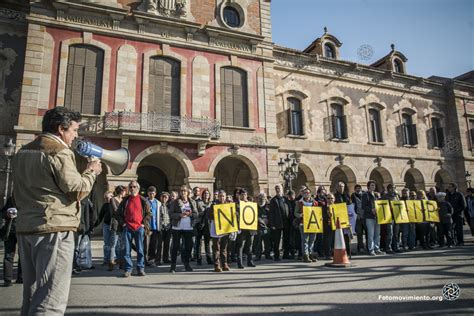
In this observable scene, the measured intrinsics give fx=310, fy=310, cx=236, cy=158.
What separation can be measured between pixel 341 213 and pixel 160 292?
6.13m

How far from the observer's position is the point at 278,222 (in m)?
9.55

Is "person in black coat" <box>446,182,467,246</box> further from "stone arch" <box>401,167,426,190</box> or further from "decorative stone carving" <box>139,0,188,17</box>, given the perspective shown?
"decorative stone carving" <box>139,0,188,17</box>

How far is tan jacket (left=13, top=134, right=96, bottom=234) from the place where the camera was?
2633mm

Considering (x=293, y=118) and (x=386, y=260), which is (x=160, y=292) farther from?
(x=293, y=118)

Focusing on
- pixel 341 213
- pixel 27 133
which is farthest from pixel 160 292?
pixel 27 133

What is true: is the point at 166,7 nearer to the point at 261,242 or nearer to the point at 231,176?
the point at 231,176

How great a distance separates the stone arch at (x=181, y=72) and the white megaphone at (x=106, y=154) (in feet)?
40.1

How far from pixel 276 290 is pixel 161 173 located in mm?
14679

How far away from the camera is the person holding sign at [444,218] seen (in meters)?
11.4

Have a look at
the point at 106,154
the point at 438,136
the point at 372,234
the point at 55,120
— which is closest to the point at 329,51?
the point at 438,136

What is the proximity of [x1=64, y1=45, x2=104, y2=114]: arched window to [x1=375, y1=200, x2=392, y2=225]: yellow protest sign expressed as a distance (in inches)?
507

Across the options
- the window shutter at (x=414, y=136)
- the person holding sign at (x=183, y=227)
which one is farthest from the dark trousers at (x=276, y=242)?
the window shutter at (x=414, y=136)

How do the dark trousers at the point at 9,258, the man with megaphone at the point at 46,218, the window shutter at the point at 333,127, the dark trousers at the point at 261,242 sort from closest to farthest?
the man with megaphone at the point at 46,218
the dark trousers at the point at 9,258
the dark trousers at the point at 261,242
the window shutter at the point at 333,127

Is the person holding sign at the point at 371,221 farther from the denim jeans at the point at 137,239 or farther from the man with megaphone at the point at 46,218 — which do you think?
the man with megaphone at the point at 46,218
